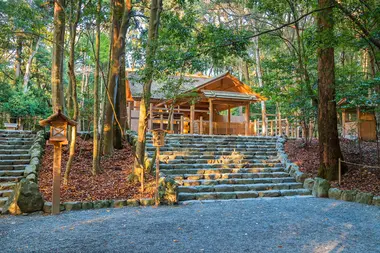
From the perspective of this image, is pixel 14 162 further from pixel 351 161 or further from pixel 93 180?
pixel 351 161

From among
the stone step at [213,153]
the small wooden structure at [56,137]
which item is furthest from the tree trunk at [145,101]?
the small wooden structure at [56,137]

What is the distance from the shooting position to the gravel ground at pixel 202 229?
374 centimetres

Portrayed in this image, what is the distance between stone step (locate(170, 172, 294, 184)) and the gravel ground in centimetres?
202

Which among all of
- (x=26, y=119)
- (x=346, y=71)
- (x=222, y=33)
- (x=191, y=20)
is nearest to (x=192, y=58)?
(x=222, y=33)

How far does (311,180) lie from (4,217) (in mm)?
8085

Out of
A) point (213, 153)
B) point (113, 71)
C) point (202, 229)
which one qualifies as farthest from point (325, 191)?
point (113, 71)

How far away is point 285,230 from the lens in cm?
455

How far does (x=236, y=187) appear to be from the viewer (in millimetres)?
8203

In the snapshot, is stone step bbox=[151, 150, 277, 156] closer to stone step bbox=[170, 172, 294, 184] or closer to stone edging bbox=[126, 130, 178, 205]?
stone step bbox=[170, 172, 294, 184]

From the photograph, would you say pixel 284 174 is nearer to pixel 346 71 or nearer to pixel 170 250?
pixel 346 71

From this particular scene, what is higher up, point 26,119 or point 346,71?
point 346,71

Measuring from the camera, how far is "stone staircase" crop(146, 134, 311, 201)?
8008mm

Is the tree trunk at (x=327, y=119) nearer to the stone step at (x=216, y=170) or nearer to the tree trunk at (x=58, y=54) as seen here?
the stone step at (x=216, y=170)

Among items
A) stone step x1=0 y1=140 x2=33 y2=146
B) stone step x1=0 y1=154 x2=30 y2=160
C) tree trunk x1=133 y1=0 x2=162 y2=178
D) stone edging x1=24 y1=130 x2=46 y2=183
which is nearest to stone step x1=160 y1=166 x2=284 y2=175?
tree trunk x1=133 y1=0 x2=162 y2=178
